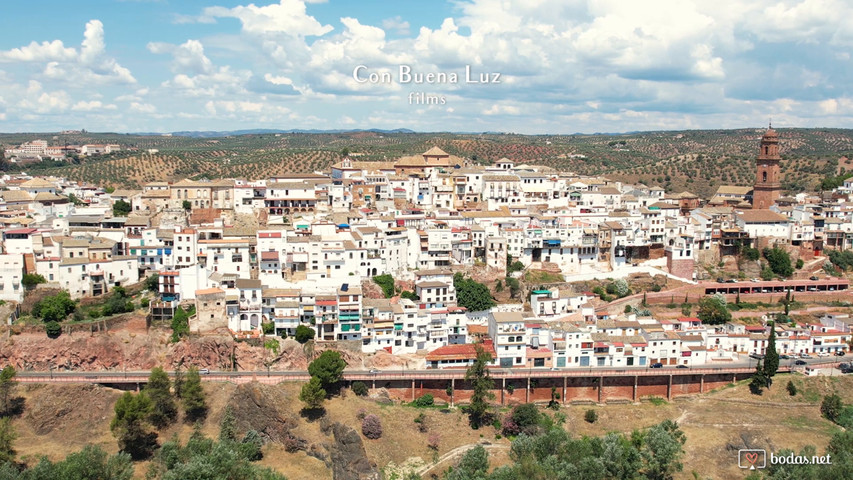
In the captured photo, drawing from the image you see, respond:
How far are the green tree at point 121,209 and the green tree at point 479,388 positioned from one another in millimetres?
35162

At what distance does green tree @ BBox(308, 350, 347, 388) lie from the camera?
132 feet

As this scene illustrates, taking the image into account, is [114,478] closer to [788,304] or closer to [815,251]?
[788,304]

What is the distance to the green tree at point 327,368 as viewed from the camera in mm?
40250

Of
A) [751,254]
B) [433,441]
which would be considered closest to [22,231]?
[433,441]

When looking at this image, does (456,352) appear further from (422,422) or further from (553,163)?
(553,163)

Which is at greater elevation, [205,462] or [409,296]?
[409,296]

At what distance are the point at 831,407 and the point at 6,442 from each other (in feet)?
151

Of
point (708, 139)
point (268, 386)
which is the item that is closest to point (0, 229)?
point (268, 386)

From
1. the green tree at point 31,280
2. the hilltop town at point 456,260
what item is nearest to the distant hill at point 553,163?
the hilltop town at point 456,260

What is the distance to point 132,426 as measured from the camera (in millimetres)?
37312

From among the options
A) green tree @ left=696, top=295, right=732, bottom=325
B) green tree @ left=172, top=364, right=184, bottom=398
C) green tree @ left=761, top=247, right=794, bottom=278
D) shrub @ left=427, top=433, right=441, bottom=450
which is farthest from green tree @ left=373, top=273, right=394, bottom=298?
green tree @ left=761, top=247, right=794, bottom=278

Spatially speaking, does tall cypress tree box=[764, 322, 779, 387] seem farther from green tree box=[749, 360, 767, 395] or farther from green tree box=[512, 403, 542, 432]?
green tree box=[512, 403, 542, 432]

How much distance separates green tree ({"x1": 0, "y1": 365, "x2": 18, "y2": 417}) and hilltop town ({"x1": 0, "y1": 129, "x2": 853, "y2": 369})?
597 cm

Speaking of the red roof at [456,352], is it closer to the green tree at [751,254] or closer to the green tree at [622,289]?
the green tree at [622,289]
